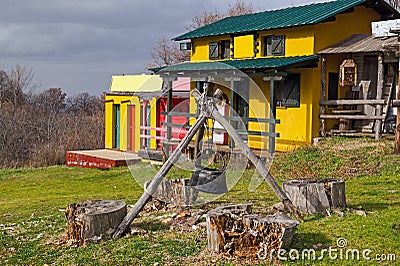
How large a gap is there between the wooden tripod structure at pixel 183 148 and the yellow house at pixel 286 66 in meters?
7.28

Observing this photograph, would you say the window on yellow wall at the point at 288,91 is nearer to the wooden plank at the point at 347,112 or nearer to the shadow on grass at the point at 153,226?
the wooden plank at the point at 347,112

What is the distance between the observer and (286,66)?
1658cm

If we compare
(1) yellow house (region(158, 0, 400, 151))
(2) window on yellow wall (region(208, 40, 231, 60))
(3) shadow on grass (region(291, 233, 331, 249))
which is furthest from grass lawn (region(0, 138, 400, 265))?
(2) window on yellow wall (region(208, 40, 231, 60))

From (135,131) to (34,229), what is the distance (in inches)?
415

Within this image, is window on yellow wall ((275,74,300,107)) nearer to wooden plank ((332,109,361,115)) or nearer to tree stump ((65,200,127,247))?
wooden plank ((332,109,361,115))

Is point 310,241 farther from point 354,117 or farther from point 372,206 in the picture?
point 354,117

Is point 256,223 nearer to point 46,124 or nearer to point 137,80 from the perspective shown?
point 137,80

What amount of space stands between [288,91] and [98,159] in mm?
9027

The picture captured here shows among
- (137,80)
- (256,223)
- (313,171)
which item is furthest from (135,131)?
(256,223)

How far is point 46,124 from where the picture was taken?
36.7 meters

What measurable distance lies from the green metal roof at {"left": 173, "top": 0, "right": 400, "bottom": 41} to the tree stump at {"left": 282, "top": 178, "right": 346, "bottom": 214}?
9.95 meters

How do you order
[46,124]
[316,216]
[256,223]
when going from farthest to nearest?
[46,124] → [316,216] → [256,223]

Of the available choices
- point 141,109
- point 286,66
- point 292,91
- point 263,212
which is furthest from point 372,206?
point 141,109

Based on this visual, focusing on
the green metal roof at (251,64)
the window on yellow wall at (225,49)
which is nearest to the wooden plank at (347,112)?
the green metal roof at (251,64)
